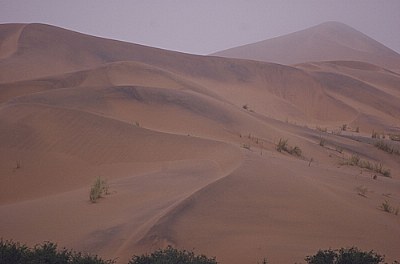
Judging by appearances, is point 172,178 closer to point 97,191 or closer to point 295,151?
point 97,191

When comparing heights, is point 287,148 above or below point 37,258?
above

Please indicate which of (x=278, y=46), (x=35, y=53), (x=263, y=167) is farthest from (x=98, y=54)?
(x=278, y=46)

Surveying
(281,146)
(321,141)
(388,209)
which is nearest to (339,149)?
(321,141)

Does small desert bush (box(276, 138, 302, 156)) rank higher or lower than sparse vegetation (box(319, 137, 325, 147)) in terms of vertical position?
lower

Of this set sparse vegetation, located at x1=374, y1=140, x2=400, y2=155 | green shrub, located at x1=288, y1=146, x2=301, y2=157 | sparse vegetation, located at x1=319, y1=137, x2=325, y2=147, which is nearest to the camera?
green shrub, located at x1=288, y1=146, x2=301, y2=157

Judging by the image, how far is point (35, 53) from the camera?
107ft

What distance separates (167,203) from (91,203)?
4.82 feet

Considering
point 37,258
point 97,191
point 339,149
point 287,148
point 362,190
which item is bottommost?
A: point 37,258

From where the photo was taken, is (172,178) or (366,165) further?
(366,165)

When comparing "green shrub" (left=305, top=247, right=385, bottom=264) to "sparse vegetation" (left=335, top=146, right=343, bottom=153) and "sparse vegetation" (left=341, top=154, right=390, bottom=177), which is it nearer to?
"sparse vegetation" (left=341, top=154, right=390, bottom=177)

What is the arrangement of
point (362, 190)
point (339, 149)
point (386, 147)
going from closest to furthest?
point (362, 190) < point (339, 149) < point (386, 147)

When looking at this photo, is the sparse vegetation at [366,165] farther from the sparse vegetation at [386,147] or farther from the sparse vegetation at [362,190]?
the sparse vegetation at [386,147]

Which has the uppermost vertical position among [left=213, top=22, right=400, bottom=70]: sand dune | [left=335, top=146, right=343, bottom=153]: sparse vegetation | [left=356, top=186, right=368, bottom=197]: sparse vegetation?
[left=213, top=22, right=400, bottom=70]: sand dune

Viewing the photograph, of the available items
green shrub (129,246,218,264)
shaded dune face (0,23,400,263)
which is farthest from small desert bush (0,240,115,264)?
shaded dune face (0,23,400,263)
